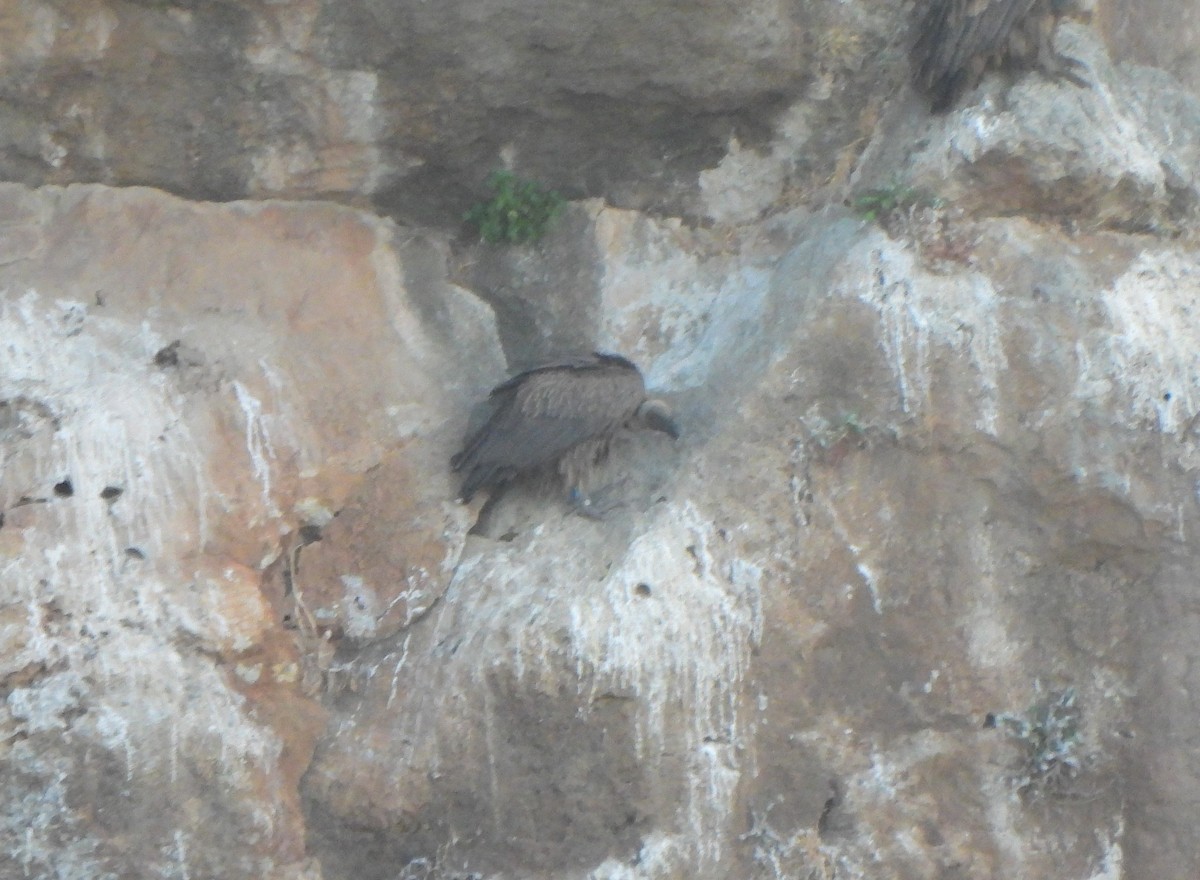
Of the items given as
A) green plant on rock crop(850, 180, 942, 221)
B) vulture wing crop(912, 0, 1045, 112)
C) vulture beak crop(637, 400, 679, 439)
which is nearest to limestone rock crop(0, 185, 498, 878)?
vulture beak crop(637, 400, 679, 439)

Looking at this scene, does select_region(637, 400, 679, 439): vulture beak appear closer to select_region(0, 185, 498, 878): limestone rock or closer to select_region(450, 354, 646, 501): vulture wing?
select_region(450, 354, 646, 501): vulture wing

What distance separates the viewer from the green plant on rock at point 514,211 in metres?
6.48

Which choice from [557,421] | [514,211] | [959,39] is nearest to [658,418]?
[557,421]

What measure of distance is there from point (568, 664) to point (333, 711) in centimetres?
94

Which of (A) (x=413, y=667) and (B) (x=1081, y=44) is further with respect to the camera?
(B) (x=1081, y=44)

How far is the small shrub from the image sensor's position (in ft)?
17.7

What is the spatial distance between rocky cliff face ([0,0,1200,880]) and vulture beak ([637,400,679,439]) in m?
0.10

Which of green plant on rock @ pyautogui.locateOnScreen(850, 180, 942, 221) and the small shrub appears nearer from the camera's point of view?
the small shrub

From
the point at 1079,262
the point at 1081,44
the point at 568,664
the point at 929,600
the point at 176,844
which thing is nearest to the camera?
the point at 176,844

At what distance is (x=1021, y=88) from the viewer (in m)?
6.27

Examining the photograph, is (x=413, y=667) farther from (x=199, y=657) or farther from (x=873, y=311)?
(x=873, y=311)

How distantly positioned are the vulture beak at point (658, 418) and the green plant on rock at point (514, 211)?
43.1 inches

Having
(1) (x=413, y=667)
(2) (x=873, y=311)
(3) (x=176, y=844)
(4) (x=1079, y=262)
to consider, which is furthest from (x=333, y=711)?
(4) (x=1079, y=262)

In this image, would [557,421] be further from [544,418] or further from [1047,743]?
[1047,743]
